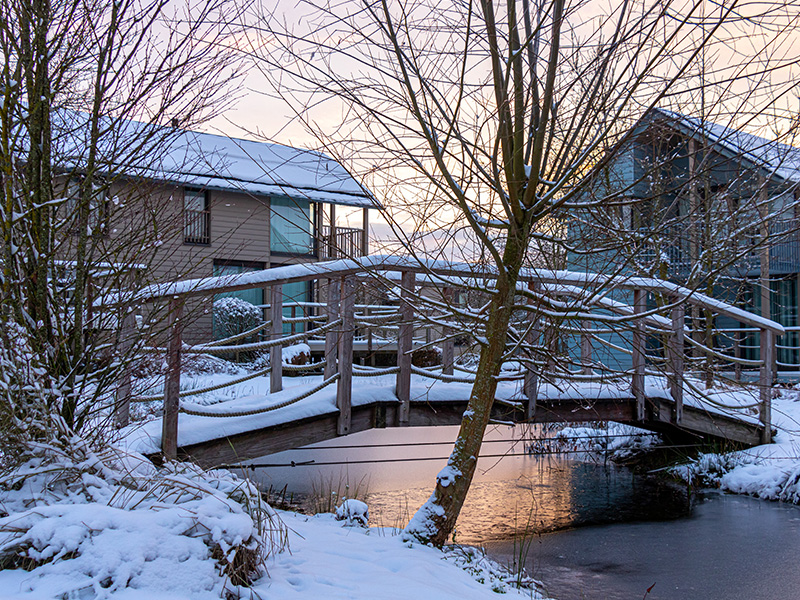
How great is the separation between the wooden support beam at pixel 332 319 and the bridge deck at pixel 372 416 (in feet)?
0.86

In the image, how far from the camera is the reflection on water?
20.7ft

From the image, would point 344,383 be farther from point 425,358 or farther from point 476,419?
point 425,358

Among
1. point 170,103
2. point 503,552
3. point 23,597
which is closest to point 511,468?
point 503,552

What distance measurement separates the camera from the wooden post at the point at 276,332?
538 cm

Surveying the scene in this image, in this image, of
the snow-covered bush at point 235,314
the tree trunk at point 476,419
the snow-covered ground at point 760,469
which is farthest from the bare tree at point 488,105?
the snow-covered bush at point 235,314

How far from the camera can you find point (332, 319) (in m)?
5.87

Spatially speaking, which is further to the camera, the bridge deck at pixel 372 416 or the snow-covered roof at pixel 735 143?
the bridge deck at pixel 372 416

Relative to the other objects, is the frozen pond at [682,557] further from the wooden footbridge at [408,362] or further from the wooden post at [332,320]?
the wooden post at [332,320]

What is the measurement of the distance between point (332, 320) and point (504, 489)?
126 inches

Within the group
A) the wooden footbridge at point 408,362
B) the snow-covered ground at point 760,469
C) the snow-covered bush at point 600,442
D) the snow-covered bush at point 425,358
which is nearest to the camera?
the wooden footbridge at point 408,362

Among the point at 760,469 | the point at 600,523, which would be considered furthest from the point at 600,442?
the point at 600,523

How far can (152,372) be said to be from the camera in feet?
13.4

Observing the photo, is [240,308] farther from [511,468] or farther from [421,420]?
[421,420]

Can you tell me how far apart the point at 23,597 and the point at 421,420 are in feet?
14.4
